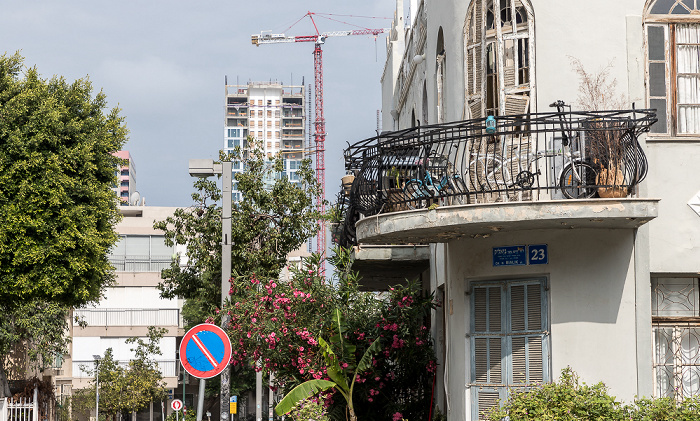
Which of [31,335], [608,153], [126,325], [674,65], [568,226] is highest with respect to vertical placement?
[674,65]

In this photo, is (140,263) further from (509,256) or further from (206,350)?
(509,256)

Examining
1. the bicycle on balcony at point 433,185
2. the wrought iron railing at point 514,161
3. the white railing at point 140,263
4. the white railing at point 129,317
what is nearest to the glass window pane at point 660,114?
the wrought iron railing at point 514,161

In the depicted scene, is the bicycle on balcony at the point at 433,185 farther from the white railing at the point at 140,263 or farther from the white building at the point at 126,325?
the white railing at the point at 140,263

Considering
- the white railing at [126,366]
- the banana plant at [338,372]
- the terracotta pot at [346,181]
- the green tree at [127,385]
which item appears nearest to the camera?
the banana plant at [338,372]

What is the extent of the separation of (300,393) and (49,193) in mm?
14426

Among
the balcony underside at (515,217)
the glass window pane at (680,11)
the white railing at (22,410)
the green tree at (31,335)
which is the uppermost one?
the glass window pane at (680,11)

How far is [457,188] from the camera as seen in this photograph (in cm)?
1154

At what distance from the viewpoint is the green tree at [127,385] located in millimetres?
57188

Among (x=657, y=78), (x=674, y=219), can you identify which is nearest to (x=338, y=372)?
(x=674, y=219)

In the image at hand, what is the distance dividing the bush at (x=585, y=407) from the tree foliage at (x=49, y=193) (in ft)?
59.5

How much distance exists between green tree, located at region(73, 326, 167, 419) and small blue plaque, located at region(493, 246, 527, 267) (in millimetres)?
45850

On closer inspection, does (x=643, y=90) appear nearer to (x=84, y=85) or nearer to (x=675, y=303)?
(x=675, y=303)

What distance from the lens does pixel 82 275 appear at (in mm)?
27406

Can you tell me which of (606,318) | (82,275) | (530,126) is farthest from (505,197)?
(82,275)
